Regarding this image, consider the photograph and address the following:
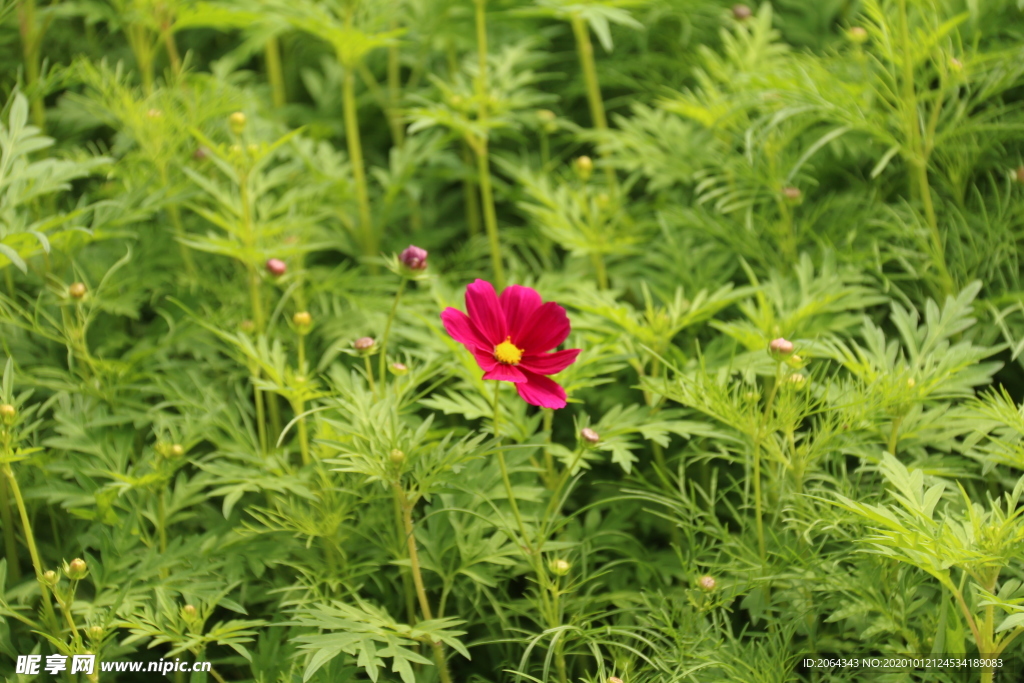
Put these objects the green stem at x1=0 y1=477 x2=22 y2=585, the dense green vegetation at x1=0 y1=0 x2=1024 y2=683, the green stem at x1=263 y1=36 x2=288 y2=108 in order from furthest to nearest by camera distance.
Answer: the green stem at x1=263 y1=36 x2=288 y2=108
the green stem at x1=0 y1=477 x2=22 y2=585
the dense green vegetation at x1=0 y1=0 x2=1024 y2=683

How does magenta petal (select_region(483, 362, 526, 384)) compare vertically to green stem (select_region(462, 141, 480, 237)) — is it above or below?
above

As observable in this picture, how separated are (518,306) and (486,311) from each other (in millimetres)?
55

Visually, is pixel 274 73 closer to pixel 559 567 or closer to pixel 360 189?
pixel 360 189

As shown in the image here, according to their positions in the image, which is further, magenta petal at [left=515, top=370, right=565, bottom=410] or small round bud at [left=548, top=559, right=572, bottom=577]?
small round bud at [left=548, top=559, right=572, bottom=577]

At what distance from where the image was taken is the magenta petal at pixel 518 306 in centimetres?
122

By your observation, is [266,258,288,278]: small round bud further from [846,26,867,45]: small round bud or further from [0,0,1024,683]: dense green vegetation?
[846,26,867,45]: small round bud

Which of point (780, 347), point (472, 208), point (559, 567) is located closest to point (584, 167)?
point (472, 208)

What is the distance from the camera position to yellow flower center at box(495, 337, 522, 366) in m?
1.17

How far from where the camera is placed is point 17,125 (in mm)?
1450

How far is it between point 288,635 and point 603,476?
→ 602 millimetres

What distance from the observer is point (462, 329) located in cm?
115

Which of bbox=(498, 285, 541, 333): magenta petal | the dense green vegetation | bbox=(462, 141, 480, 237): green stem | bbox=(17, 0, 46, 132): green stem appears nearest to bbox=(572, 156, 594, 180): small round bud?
the dense green vegetation

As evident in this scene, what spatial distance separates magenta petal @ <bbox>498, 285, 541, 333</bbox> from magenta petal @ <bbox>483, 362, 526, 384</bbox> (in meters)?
0.08

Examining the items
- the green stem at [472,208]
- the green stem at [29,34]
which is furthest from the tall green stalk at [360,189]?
the green stem at [29,34]
